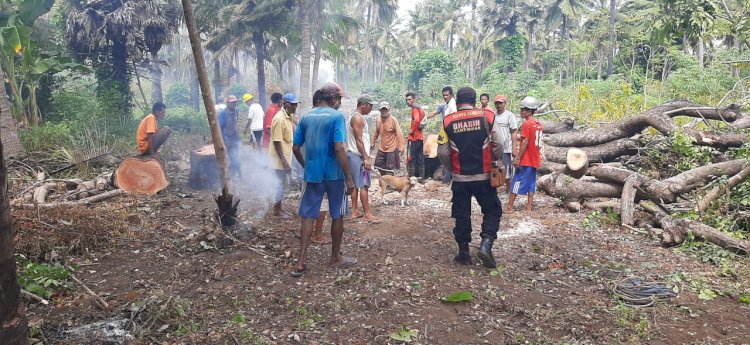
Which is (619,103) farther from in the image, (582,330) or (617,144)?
(582,330)

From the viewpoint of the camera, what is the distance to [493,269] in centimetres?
465

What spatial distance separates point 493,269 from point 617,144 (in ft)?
18.3

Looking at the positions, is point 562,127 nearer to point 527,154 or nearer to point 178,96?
point 527,154

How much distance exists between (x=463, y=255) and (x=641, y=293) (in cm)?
160

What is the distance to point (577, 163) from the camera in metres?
7.96

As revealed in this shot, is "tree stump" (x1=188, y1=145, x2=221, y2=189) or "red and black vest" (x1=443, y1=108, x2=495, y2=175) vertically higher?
"red and black vest" (x1=443, y1=108, x2=495, y2=175)

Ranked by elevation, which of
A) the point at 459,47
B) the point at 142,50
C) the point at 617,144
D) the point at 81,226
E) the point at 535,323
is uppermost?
the point at 459,47

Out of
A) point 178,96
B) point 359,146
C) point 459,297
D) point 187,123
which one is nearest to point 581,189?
point 359,146

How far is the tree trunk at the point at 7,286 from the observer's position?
2100mm

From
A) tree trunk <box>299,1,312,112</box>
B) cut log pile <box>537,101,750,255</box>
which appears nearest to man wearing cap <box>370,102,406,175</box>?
cut log pile <box>537,101,750,255</box>

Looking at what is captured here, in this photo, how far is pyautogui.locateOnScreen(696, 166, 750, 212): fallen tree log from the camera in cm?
600

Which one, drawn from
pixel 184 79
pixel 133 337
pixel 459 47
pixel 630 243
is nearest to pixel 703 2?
pixel 630 243

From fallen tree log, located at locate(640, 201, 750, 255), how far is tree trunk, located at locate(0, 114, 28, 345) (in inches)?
239

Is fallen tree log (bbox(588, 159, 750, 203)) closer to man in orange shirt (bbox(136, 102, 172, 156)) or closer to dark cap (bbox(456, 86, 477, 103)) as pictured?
dark cap (bbox(456, 86, 477, 103))
